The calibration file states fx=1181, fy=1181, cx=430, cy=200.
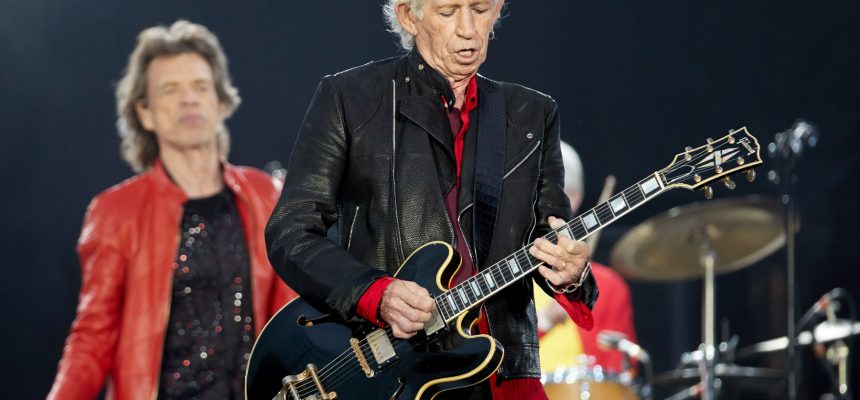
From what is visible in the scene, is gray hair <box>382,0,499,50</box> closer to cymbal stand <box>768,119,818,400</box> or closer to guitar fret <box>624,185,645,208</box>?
guitar fret <box>624,185,645,208</box>

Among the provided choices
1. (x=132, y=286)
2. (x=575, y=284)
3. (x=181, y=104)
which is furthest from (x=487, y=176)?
(x=181, y=104)

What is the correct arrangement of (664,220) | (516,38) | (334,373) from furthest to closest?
(516,38) < (664,220) < (334,373)

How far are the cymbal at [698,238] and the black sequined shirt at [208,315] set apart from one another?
2.31 meters

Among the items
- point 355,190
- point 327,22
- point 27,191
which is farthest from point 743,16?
point 355,190

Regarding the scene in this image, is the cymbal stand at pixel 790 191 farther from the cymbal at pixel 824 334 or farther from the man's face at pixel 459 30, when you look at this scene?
the man's face at pixel 459 30

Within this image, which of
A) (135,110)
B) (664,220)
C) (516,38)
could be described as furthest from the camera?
(516,38)

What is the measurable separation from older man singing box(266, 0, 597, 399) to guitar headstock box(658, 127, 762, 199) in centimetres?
29

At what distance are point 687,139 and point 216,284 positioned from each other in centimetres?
343

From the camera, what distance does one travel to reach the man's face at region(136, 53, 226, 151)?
A: 4.75m

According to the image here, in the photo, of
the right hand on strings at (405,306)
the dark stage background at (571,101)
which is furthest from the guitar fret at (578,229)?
the dark stage background at (571,101)

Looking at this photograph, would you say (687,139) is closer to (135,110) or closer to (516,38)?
(516,38)

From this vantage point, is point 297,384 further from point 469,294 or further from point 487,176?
point 487,176

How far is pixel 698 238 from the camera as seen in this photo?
6.04 meters

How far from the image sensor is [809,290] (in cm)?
691
